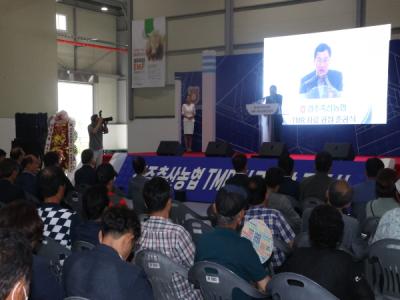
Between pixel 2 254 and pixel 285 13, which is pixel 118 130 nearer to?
pixel 285 13

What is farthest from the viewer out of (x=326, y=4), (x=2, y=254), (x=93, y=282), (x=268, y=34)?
(x=268, y=34)

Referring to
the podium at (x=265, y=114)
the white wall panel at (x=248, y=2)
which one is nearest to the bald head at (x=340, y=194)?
the podium at (x=265, y=114)

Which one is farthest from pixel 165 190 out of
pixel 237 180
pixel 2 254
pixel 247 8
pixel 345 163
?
pixel 247 8

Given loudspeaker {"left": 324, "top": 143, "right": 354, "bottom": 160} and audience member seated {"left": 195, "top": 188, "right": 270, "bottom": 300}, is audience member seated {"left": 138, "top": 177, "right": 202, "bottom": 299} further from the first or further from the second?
loudspeaker {"left": 324, "top": 143, "right": 354, "bottom": 160}

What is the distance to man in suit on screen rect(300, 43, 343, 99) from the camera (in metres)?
9.34

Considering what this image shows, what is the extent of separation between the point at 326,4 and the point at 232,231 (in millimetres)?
9554

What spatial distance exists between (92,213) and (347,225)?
4.95 feet

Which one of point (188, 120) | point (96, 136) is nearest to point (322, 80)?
point (188, 120)

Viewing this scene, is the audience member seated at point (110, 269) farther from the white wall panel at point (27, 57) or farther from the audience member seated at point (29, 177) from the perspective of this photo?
the white wall panel at point (27, 57)

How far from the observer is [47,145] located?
1132 centimetres

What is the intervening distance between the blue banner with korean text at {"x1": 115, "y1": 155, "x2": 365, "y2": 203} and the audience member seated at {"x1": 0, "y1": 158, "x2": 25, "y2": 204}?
348 centimetres

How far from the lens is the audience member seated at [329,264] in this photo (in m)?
2.19

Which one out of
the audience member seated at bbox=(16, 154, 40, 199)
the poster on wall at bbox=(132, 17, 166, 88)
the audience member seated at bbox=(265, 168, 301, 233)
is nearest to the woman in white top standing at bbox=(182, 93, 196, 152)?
the poster on wall at bbox=(132, 17, 166, 88)

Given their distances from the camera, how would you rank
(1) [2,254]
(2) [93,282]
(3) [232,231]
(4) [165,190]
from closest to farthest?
→ (1) [2,254]
(2) [93,282]
(3) [232,231]
(4) [165,190]
